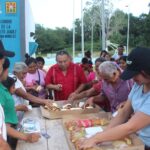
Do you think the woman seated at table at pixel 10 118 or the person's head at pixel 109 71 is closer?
the woman seated at table at pixel 10 118

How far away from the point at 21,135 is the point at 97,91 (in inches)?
67.9

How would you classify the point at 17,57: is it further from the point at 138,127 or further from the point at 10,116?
the point at 138,127

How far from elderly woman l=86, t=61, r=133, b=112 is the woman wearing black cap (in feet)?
2.65

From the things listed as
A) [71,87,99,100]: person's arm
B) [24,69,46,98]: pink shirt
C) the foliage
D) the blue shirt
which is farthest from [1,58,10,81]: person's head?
the foliage

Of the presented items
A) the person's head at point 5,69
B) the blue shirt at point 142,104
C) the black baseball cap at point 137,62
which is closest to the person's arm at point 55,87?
the person's head at point 5,69

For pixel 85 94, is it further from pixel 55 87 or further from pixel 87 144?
pixel 87 144

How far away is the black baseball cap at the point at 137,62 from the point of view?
78.2 inches

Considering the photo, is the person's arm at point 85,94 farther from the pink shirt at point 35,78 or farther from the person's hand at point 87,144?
the person's hand at point 87,144

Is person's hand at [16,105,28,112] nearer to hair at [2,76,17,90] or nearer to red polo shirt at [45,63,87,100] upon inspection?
hair at [2,76,17,90]

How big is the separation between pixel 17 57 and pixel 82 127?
421 centimetres

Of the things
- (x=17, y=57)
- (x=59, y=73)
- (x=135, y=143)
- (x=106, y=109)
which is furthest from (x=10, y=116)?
(x=17, y=57)

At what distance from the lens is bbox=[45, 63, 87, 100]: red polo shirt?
4406mm

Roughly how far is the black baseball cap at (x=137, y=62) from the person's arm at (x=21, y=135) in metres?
0.85

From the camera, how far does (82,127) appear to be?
262cm
